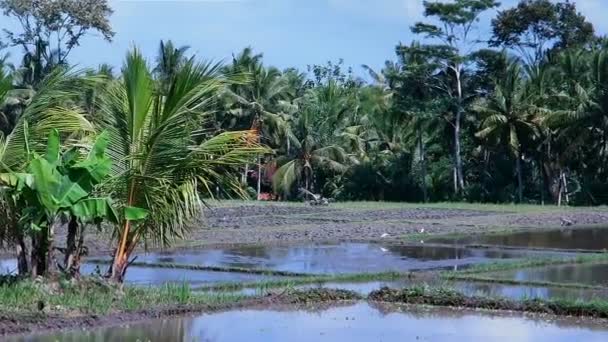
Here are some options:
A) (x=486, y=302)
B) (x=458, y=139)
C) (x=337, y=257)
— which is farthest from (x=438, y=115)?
(x=486, y=302)

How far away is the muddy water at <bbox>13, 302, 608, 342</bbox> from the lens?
9484mm

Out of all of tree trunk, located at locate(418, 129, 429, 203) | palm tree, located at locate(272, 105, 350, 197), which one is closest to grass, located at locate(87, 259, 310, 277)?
palm tree, located at locate(272, 105, 350, 197)

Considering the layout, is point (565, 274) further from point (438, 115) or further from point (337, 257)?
point (438, 115)

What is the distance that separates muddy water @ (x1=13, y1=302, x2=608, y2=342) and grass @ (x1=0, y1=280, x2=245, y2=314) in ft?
1.79

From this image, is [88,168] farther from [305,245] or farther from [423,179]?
[423,179]

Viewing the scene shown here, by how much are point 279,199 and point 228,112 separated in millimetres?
4899

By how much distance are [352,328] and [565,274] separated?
21.5 feet

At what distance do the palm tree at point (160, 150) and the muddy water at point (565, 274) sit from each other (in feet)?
17.9

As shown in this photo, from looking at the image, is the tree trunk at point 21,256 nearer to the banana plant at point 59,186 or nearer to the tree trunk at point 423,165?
the banana plant at point 59,186

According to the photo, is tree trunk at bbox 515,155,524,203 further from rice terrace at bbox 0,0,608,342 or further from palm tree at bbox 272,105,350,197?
palm tree at bbox 272,105,350,197

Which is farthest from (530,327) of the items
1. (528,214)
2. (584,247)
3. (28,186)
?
(528,214)

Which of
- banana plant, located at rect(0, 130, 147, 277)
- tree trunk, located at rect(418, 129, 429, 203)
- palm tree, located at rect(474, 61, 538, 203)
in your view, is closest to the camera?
banana plant, located at rect(0, 130, 147, 277)

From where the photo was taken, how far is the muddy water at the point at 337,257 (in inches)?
669

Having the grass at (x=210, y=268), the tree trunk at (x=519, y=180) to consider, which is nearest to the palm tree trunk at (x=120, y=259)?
the grass at (x=210, y=268)
